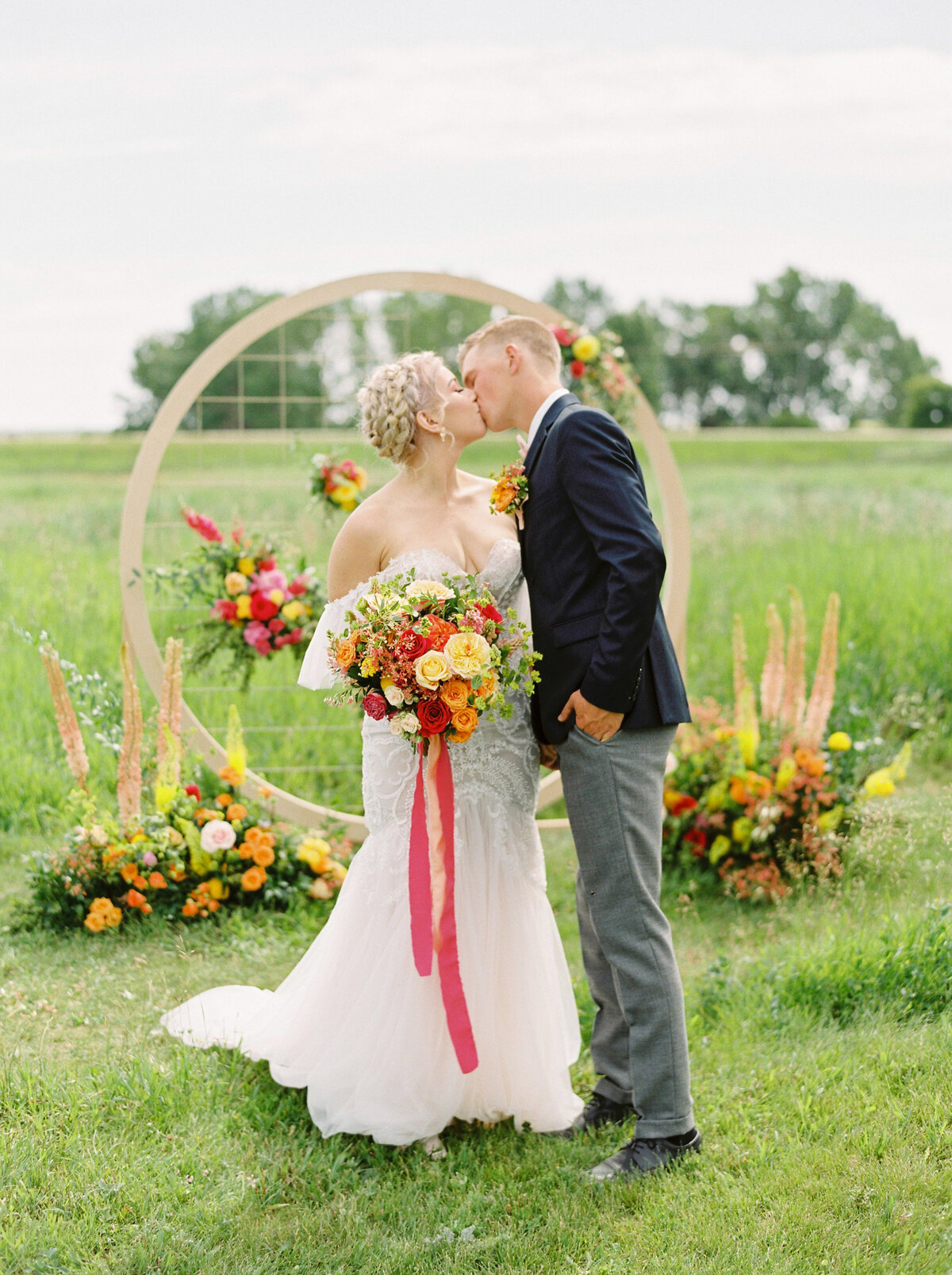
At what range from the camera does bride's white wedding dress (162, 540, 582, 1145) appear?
3.64 m

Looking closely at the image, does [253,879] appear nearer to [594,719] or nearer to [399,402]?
[594,719]

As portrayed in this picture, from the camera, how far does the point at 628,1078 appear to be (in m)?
3.80

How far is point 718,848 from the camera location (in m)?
5.58

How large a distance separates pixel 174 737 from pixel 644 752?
2569 millimetres

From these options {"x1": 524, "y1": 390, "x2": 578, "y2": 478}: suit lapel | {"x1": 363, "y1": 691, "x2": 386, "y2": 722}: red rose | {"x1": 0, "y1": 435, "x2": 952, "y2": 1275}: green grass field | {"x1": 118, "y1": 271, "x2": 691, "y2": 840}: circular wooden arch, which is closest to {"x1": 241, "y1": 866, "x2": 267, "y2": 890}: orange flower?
{"x1": 0, "y1": 435, "x2": 952, "y2": 1275}: green grass field

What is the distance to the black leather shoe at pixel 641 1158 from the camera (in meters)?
3.43

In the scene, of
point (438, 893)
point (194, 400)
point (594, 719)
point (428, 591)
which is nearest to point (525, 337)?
point (428, 591)

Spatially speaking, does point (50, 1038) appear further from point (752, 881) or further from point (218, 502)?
point (218, 502)

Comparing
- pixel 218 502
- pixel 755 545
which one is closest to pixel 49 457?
pixel 218 502

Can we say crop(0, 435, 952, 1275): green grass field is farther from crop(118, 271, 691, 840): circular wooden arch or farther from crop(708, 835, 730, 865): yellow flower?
crop(118, 271, 691, 840): circular wooden arch

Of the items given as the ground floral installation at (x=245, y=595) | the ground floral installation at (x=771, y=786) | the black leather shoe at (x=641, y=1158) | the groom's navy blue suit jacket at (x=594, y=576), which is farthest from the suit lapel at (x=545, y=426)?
the ground floral installation at (x=771, y=786)

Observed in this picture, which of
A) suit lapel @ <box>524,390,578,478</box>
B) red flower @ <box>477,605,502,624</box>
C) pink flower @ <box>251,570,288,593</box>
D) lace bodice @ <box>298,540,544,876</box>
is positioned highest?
suit lapel @ <box>524,390,578,478</box>

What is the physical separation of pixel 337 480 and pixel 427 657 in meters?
2.63

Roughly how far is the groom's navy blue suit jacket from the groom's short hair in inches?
8.8
